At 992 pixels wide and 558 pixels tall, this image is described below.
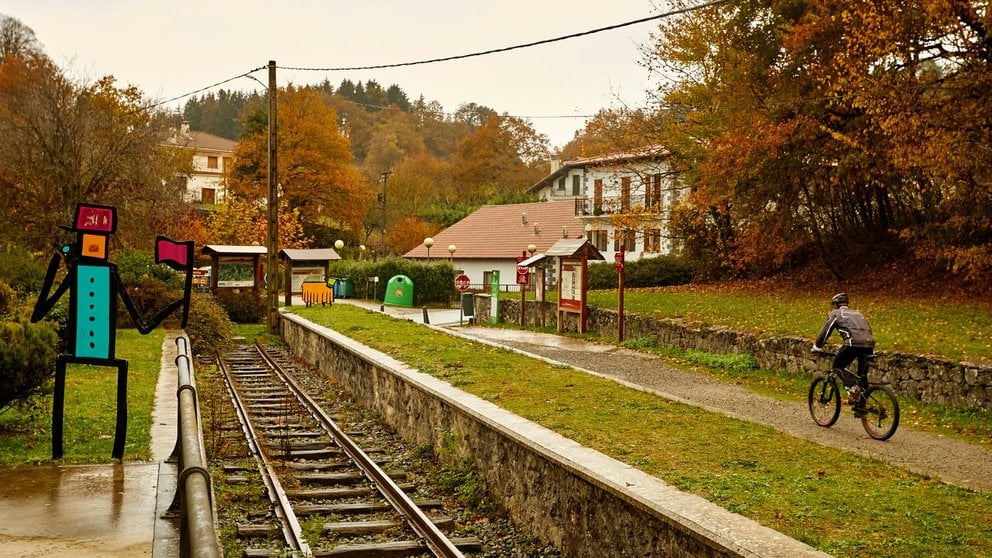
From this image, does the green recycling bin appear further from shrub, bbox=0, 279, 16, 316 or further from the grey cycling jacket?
the grey cycling jacket

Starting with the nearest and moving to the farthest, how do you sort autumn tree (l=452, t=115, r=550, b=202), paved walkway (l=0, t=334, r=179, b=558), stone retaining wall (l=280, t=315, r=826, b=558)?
stone retaining wall (l=280, t=315, r=826, b=558), paved walkway (l=0, t=334, r=179, b=558), autumn tree (l=452, t=115, r=550, b=202)

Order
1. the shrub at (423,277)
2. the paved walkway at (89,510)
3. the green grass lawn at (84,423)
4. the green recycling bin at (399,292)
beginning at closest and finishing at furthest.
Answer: the paved walkway at (89,510)
the green grass lawn at (84,423)
the green recycling bin at (399,292)
the shrub at (423,277)

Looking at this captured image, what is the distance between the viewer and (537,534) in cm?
905

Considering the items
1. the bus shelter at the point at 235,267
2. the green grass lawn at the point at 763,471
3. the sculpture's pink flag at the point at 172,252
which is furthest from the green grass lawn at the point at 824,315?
the bus shelter at the point at 235,267

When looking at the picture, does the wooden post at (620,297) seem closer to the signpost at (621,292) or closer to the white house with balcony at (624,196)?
the signpost at (621,292)

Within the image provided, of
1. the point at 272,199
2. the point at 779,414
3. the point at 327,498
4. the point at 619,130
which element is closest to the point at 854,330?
the point at 779,414

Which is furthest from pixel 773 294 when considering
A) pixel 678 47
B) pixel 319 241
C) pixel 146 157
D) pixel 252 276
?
pixel 319 241

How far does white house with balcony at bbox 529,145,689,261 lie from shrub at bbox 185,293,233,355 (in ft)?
43.1

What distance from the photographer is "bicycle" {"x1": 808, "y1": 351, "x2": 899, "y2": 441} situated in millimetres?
11701

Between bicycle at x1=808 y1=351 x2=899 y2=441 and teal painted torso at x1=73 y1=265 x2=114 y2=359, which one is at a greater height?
teal painted torso at x1=73 y1=265 x2=114 y2=359

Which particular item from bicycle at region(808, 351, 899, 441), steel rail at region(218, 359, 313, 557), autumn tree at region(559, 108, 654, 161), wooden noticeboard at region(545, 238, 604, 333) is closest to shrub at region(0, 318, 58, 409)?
steel rail at region(218, 359, 313, 557)

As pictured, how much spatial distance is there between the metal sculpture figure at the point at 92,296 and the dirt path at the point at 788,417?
293 inches

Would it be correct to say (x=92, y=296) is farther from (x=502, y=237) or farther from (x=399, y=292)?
(x=502, y=237)

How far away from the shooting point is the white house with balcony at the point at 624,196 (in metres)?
38.6
